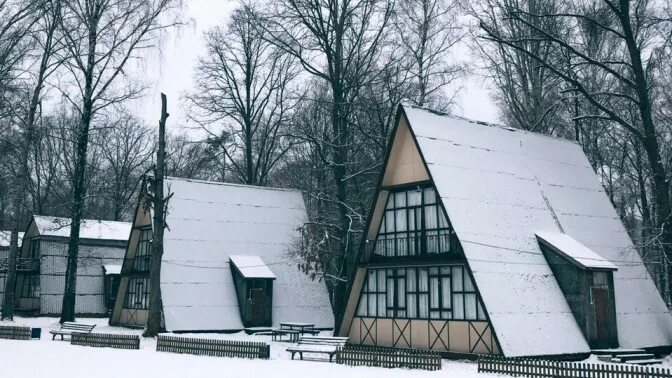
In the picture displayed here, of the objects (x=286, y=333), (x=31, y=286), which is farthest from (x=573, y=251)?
(x=31, y=286)

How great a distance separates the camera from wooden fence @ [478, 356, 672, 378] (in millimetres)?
17562

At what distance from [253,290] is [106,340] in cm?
886

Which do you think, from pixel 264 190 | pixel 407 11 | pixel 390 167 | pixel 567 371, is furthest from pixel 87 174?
pixel 567 371

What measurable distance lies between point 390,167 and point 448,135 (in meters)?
2.74

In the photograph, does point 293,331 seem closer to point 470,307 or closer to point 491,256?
point 470,307

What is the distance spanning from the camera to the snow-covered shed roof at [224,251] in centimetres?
3328

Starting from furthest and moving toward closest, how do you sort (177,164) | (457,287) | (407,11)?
(177,164) < (407,11) < (457,287)

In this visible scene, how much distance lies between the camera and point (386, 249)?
27891 millimetres

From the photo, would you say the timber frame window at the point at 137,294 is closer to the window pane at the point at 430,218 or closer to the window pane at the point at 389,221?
the window pane at the point at 389,221

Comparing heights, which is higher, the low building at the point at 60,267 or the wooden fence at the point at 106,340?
the low building at the point at 60,267

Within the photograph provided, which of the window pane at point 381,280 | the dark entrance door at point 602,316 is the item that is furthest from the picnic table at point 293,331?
the dark entrance door at point 602,316

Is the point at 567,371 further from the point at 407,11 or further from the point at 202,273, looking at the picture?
the point at 407,11

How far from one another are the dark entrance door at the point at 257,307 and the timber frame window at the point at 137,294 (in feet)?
21.3

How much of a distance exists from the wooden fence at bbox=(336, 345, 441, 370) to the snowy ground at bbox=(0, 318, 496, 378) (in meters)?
0.45
